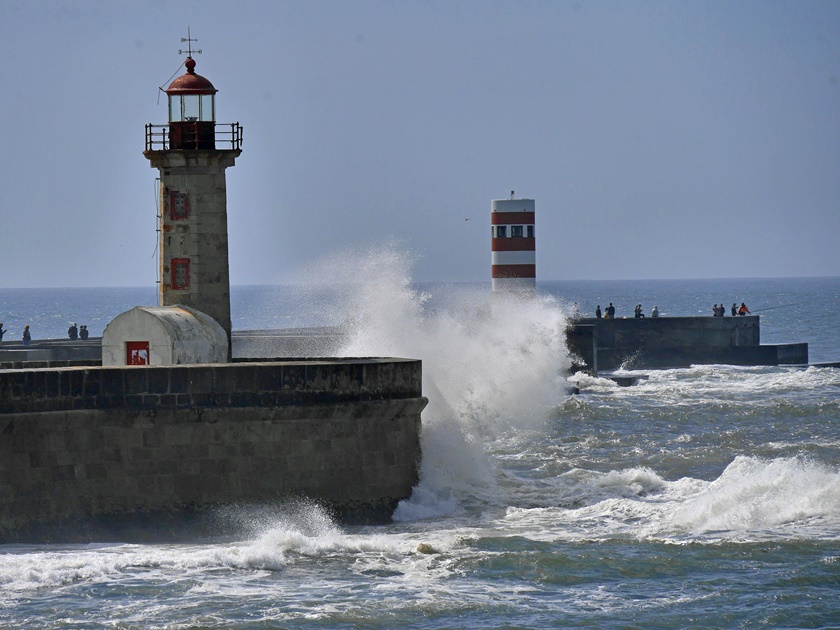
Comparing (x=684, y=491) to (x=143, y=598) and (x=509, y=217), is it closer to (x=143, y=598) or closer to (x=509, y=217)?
(x=143, y=598)

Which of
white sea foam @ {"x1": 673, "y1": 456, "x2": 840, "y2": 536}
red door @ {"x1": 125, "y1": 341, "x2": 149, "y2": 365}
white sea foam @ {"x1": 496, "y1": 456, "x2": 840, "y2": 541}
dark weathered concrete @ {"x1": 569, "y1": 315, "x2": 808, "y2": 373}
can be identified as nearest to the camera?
white sea foam @ {"x1": 496, "y1": 456, "x2": 840, "y2": 541}

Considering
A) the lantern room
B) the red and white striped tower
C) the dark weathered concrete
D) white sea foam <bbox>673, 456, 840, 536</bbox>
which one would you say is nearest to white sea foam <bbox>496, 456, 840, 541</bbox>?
white sea foam <bbox>673, 456, 840, 536</bbox>

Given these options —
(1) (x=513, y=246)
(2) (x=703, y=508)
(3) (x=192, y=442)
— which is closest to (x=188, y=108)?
(3) (x=192, y=442)

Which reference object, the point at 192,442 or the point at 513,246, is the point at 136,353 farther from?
the point at 513,246

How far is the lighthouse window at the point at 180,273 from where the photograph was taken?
14.6 m

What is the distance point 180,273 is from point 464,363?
802cm

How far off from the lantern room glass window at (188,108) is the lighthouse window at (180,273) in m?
1.49

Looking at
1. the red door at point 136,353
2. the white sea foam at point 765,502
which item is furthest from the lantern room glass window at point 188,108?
the white sea foam at point 765,502

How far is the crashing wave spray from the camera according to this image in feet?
49.1

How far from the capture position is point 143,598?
10.3m

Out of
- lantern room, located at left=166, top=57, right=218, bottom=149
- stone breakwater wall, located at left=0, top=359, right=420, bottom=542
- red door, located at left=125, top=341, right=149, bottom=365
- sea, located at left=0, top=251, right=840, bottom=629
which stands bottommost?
sea, located at left=0, top=251, right=840, bottom=629

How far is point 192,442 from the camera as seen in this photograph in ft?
41.5

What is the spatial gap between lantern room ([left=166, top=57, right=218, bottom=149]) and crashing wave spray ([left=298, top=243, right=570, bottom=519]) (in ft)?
12.8

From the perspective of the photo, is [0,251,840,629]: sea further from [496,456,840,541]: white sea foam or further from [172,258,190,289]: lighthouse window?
[172,258,190,289]: lighthouse window
